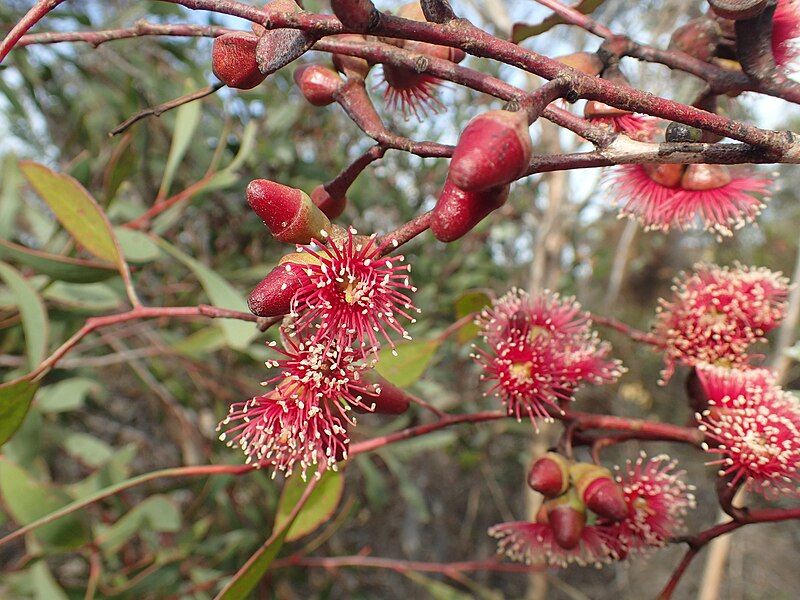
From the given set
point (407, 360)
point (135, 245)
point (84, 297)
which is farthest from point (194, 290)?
point (407, 360)

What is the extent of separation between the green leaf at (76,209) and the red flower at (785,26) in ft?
2.88

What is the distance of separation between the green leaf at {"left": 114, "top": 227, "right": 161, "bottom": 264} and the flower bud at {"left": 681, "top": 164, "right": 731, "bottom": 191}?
0.97m

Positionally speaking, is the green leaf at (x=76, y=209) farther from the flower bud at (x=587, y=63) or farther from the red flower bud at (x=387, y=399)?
the flower bud at (x=587, y=63)

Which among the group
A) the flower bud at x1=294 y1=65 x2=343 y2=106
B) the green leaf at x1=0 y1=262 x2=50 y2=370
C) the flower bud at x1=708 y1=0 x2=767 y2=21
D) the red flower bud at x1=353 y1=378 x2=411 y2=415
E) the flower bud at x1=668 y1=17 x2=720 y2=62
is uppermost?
the flower bud at x1=668 y1=17 x2=720 y2=62

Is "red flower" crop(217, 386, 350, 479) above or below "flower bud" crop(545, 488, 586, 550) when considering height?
above

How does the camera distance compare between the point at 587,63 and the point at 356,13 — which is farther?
the point at 587,63

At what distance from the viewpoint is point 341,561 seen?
158 centimetres

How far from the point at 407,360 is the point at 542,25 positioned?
522 millimetres

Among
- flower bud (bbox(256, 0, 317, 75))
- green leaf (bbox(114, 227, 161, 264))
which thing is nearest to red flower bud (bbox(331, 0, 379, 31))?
flower bud (bbox(256, 0, 317, 75))

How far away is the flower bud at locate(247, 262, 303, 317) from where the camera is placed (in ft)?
1.90

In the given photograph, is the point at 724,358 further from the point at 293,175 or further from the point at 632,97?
the point at 293,175

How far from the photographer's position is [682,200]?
0.84m

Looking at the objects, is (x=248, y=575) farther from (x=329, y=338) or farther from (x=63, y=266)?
(x=63, y=266)

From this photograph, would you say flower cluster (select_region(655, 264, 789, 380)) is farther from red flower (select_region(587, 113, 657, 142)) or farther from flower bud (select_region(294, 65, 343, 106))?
flower bud (select_region(294, 65, 343, 106))
